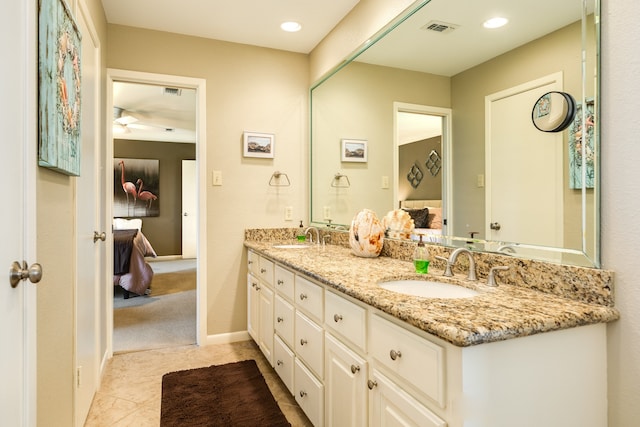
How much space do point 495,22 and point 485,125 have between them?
1.32 ft

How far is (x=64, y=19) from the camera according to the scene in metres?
1.35

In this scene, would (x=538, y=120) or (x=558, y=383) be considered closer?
(x=558, y=383)

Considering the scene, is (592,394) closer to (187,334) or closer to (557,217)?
(557,217)

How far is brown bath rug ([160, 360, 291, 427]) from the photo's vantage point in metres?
1.89

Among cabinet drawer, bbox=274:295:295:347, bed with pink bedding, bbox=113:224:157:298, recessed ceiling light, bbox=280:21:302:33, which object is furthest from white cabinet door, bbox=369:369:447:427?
bed with pink bedding, bbox=113:224:157:298

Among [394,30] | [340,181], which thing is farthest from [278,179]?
[394,30]

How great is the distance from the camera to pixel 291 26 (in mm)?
2746

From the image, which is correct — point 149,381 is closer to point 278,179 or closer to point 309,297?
point 309,297

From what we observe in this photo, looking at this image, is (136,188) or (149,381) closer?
(149,381)

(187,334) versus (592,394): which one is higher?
(592,394)
